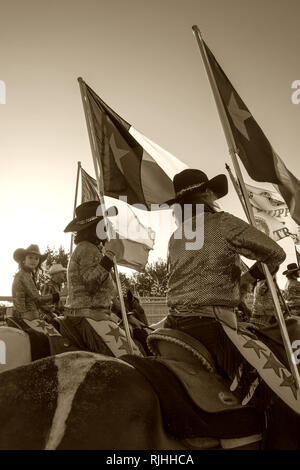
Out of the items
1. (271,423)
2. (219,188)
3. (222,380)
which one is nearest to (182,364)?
(222,380)

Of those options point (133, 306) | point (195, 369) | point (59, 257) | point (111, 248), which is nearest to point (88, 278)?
point (111, 248)

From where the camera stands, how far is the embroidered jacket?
664 cm

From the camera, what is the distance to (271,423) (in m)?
3.38

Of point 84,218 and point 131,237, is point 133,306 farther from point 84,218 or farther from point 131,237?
point 84,218

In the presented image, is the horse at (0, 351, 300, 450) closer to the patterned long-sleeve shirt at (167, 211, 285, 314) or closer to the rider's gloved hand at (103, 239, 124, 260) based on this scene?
the patterned long-sleeve shirt at (167, 211, 285, 314)

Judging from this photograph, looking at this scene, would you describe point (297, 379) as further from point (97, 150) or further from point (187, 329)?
point (97, 150)

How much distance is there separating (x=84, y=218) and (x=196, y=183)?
3380 mm

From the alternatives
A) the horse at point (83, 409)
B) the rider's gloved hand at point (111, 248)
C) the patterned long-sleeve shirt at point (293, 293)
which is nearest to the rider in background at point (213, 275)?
the horse at point (83, 409)

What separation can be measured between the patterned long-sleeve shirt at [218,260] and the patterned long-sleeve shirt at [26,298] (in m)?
6.65

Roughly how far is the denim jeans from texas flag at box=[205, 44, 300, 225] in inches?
77.1

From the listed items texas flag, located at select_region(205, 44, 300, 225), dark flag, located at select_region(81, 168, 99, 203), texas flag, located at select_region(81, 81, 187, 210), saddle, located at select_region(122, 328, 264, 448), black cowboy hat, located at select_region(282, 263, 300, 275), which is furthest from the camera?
black cowboy hat, located at select_region(282, 263, 300, 275)

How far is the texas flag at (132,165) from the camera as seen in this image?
24.1ft

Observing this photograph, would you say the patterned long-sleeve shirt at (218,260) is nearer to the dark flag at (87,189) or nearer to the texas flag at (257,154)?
the texas flag at (257,154)

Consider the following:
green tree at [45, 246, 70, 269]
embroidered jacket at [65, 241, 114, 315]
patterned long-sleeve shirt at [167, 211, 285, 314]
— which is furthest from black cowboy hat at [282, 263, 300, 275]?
green tree at [45, 246, 70, 269]
